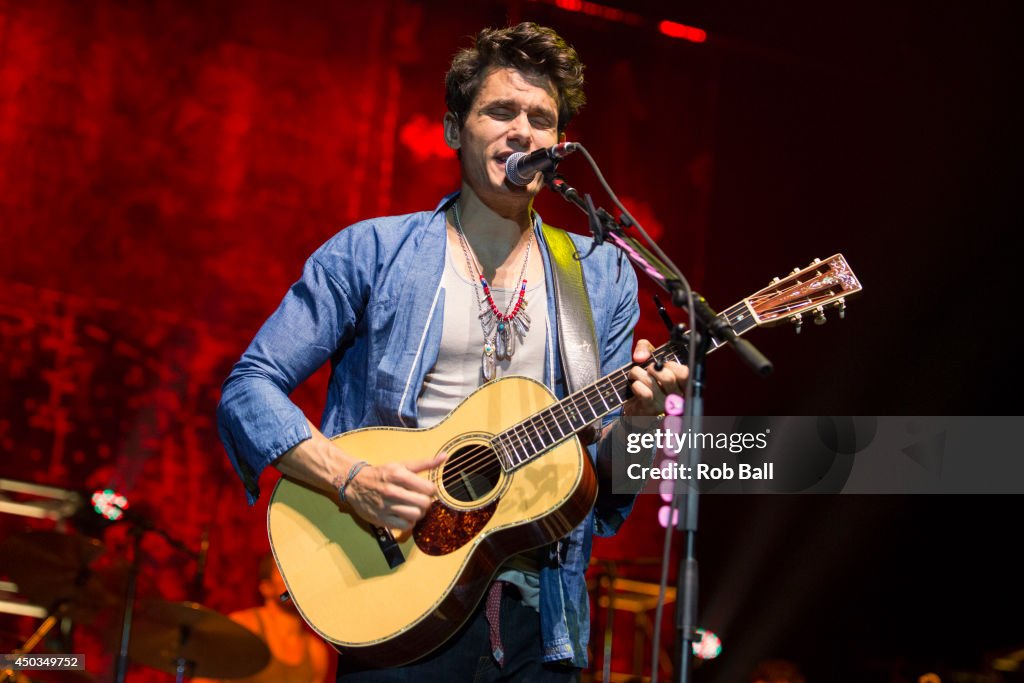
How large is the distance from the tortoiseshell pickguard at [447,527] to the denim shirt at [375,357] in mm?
238

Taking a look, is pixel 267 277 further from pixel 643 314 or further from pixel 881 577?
pixel 881 577

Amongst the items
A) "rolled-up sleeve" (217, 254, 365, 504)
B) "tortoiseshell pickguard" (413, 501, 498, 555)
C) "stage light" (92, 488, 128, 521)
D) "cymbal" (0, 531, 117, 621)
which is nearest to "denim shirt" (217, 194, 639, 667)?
"rolled-up sleeve" (217, 254, 365, 504)

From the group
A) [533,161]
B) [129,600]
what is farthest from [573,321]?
[129,600]

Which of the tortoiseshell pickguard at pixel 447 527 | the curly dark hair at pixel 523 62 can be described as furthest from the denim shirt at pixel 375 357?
the curly dark hair at pixel 523 62

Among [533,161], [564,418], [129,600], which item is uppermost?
[533,161]

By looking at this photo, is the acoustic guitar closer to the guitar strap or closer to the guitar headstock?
the guitar headstock

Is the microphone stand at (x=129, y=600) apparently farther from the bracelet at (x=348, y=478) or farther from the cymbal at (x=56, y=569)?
the bracelet at (x=348, y=478)

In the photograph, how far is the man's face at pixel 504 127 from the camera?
118 inches

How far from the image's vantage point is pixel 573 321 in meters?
2.92

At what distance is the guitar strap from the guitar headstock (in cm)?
53

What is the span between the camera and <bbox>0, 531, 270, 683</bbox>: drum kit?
16.9 feet

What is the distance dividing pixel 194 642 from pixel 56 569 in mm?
836

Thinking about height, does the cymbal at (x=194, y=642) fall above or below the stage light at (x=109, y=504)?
below

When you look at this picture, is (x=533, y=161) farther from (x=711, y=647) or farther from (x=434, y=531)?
(x=711, y=647)
